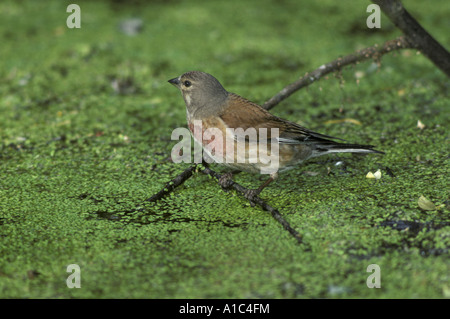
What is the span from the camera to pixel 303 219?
3.49 m

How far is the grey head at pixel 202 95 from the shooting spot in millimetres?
3875

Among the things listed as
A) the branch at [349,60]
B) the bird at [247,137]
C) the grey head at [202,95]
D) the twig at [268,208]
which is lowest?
the twig at [268,208]

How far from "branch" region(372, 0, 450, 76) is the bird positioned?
3.25ft

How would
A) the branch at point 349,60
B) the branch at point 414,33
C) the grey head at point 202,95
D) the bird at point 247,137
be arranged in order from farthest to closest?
→ 1. the branch at point 349,60
2. the branch at point 414,33
3. the grey head at point 202,95
4. the bird at point 247,137

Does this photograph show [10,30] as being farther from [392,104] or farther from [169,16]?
[392,104]

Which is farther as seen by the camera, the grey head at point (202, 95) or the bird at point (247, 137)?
the grey head at point (202, 95)

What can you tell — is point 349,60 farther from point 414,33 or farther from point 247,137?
point 247,137

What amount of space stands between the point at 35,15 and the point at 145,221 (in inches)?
193

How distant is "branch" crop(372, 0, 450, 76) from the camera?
158 inches

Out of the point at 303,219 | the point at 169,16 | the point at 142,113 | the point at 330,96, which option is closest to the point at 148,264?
the point at 303,219

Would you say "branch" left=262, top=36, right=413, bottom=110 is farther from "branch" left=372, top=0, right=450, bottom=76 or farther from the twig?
the twig

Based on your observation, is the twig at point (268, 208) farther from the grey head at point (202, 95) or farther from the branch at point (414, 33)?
the branch at point (414, 33)

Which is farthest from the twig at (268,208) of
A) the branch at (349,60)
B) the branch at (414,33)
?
the branch at (414,33)
